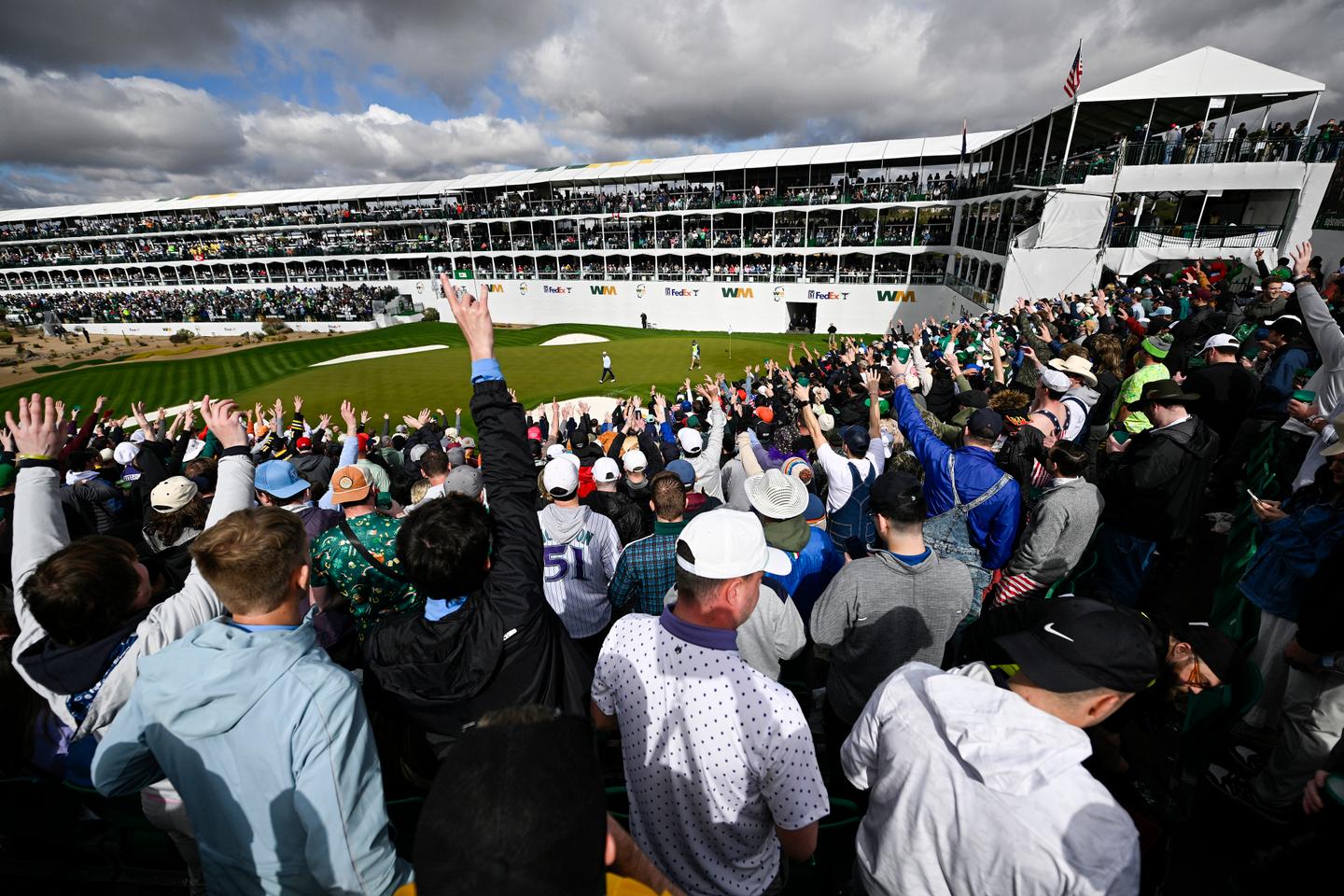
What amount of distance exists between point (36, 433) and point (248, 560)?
7.33 ft

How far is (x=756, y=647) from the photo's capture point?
9.83 feet

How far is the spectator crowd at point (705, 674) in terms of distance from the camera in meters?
1.56

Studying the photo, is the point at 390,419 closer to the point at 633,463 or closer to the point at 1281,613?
the point at 633,463

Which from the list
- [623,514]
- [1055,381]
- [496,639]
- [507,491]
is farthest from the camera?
[1055,381]

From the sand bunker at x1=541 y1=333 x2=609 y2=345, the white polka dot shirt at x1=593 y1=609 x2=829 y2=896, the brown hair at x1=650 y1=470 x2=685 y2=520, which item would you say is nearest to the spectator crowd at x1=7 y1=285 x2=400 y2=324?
the sand bunker at x1=541 y1=333 x2=609 y2=345

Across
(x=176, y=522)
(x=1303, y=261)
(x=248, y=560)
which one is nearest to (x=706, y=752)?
Result: (x=248, y=560)

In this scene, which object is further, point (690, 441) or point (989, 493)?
point (690, 441)

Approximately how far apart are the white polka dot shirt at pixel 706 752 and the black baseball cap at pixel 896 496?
1258 millimetres

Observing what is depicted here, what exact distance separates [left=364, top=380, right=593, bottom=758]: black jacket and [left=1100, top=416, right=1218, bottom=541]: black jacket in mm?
4234

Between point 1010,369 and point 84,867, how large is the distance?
1206 centimetres

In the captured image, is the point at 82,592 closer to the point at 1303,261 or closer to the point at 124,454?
→ the point at 1303,261

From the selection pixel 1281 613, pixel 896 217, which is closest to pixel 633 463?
pixel 1281 613

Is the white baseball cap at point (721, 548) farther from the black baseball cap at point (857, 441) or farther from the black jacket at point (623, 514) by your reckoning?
the black baseball cap at point (857, 441)

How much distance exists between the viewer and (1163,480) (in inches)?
160
